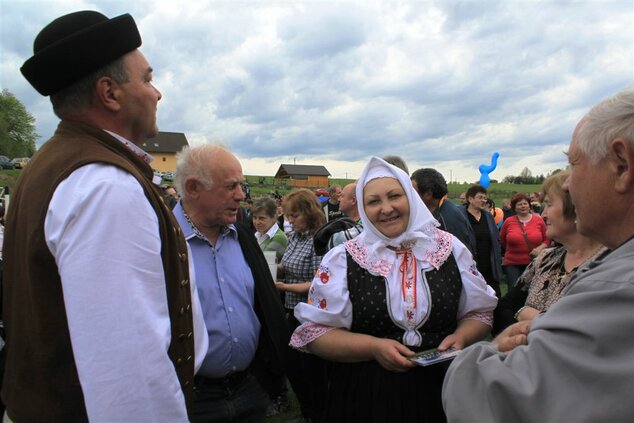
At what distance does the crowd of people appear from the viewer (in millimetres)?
1050

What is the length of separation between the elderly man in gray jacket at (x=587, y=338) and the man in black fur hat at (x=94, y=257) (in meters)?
0.84

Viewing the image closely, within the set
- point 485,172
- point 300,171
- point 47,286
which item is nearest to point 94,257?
point 47,286

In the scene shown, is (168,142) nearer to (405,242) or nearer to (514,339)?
(405,242)

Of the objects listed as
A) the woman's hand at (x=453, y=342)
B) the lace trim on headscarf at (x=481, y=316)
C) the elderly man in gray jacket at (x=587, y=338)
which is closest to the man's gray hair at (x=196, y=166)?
the woman's hand at (x=453, y=342)

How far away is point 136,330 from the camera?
3.72 feet

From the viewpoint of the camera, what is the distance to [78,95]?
142 cm

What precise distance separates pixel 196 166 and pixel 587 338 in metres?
2.09

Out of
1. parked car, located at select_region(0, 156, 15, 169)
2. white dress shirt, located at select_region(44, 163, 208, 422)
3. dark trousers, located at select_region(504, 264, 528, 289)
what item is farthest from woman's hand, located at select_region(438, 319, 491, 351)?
parked car, located at select_region(0, 156, 15, 169)

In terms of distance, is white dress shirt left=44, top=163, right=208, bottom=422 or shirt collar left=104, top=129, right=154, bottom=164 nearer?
white dress shirt left=44, top=163, right=208, bottom=422

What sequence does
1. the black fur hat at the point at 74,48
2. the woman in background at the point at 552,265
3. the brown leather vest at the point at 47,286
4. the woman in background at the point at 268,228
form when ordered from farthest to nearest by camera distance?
1. the woman in background at the point at 268,228
2. the woman in background at the point at 552,265
3. the black fur hat at the point at 74,48
4. the brown leather vest at the point at 47,286

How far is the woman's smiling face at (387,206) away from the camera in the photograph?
2.47 meters

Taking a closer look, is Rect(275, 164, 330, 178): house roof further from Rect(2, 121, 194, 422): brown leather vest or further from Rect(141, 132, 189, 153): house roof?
Rect(2, 121, 194, 422): brown leather vest

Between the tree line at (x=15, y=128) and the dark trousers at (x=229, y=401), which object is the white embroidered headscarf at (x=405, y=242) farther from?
the tree line at (x=15, y=128)

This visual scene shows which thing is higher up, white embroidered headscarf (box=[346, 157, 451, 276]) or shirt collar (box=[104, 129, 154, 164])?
shirt collar (box=[104, 129, 154, 164])
